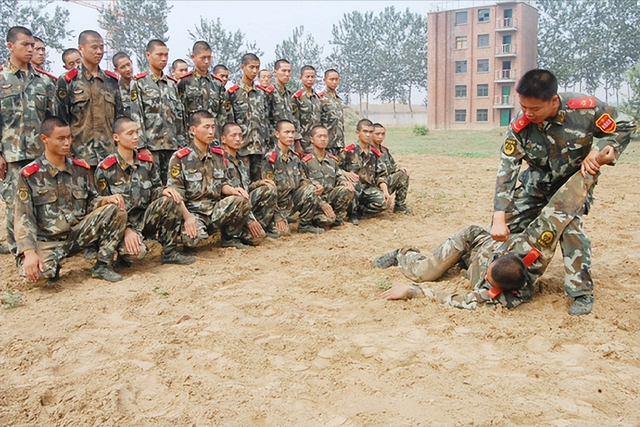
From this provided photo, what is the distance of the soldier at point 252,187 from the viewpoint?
6148 mm

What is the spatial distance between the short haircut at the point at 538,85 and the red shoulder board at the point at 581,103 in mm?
295

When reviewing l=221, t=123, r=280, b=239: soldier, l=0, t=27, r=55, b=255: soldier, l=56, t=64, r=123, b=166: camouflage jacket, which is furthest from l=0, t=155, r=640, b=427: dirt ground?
l=56, t=64, r=123, b=166: camouflage jacket

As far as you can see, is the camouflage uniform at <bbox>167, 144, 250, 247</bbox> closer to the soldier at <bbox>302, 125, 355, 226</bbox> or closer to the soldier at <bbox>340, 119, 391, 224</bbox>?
the soldier at <bbox>302, 125, 355, 226</bbox>

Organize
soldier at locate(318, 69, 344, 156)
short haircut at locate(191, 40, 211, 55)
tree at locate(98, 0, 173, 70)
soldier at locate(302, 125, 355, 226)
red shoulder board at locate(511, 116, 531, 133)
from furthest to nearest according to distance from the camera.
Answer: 1. tree at locate(98, 0, 173, 70)
2. soldier at locate(318, 69, 344, 156)
3. soldier at locate(302, 125, 355, 226)
4. short haircut at locate(191, 40, 211, 55)
5. red shoulder board at locate(511, 116, 531, 133)

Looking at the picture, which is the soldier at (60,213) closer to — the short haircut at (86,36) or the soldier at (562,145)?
the short haircut at (86,36)

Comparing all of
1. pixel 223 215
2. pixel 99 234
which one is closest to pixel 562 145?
pixel 223 215

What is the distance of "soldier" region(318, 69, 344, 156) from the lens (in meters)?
8.38

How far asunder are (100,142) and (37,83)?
2.66ft

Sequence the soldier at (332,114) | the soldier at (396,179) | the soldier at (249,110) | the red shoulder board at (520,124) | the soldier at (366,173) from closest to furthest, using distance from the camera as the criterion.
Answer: the red shoulder board at (520,124)
the soldier at (249,110)
the soldier at (366,173)
the soldier at (396,179)
the soldier at (332,114)

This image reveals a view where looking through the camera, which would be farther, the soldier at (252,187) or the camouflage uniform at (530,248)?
the soldier at (252,187)

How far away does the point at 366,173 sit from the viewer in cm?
793

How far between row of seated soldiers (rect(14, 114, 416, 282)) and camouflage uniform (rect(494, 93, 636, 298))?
9.08ft

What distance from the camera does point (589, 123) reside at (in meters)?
4.06

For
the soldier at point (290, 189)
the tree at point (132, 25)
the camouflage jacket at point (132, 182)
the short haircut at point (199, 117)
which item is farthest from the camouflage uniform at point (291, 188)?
the tree at point (132, 25)
